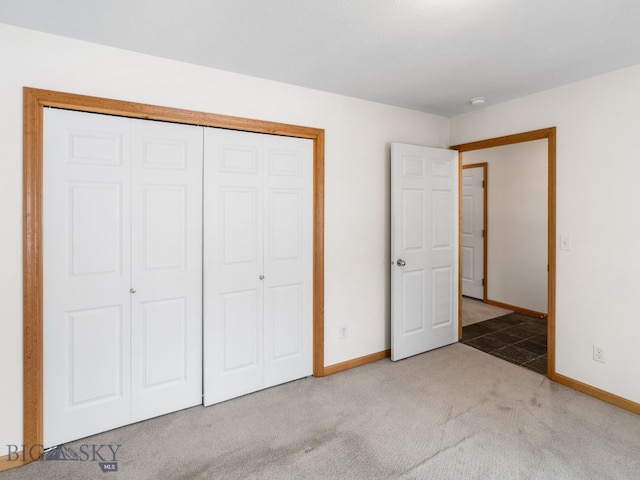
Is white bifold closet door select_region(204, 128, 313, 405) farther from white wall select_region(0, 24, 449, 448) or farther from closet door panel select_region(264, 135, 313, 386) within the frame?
white wall select_region(0, 24, 449, 448)

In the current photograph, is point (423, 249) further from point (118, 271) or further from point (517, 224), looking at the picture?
point (118, 271)

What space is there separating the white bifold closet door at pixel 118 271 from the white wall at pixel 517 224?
433 centimetres

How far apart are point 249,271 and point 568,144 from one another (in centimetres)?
269

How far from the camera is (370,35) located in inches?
80.6

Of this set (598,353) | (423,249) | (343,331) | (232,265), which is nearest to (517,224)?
(423,249)

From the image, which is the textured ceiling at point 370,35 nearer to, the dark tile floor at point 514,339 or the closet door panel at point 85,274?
the closet door panel at point 85,274

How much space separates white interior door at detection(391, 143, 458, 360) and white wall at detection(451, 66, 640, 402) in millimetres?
977

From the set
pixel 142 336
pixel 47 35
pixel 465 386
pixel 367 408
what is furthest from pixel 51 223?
pixel 465 386

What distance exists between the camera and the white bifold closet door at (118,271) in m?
2.10

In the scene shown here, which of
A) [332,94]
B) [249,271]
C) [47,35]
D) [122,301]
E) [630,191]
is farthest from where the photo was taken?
[332,94]

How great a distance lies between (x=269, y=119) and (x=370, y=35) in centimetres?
100

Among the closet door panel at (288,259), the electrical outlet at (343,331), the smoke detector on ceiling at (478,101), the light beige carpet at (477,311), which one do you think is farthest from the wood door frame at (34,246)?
the light beige carpet at (477,311)

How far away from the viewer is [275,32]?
2.02m

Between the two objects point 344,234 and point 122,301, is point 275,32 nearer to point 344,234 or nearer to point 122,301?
point 344,234
